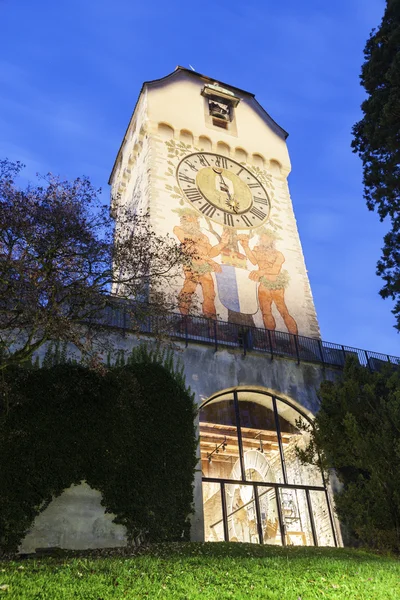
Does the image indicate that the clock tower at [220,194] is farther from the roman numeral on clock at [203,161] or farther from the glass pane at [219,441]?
the glass pane at [219,441]

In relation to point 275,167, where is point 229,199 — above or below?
below

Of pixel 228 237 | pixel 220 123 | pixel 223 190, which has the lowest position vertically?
pixel 228 237

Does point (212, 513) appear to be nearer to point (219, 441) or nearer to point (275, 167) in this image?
point (219, 441)

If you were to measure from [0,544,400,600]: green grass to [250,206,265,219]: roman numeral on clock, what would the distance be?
17.3 m

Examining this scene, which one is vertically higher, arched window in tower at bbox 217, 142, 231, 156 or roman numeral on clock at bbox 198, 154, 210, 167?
arched window in tower at bbox 217, 142, 231, 156

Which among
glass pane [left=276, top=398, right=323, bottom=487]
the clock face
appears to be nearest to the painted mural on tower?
the clock face

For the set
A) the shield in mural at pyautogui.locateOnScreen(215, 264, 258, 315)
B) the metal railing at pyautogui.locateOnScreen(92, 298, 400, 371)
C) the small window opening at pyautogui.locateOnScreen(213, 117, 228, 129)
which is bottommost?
the metal railing at pyautogui.locateOnScreen(92, 298, 400, 371)

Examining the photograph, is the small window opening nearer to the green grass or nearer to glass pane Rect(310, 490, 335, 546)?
glass pane Rect(310, 490, 335, 546)

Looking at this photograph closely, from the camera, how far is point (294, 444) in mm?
18469

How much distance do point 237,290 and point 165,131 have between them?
1022cm

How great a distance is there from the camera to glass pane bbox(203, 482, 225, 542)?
1537 cm

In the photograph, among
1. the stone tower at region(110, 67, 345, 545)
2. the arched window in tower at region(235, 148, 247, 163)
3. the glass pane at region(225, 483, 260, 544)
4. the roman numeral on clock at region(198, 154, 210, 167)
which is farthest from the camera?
the arched window in tower at region(235, 148, 247, 163)

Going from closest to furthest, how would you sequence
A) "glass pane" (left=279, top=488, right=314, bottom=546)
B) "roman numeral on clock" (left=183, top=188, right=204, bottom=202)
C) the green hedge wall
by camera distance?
the green hedge wall < "glass pane" (left=279, top=488, right=314, bottom=546) < "roman numeral on clock" (left=183, top=188, right=204, bottom=202)

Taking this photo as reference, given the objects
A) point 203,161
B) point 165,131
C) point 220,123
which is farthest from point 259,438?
point 220,123
